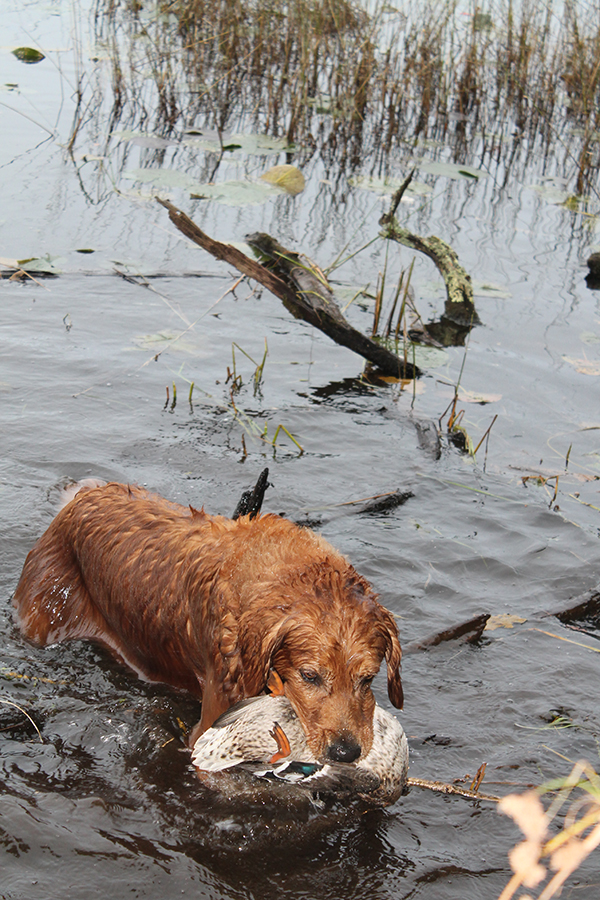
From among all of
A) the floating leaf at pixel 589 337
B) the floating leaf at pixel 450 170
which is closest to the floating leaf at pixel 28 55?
the floating leaf at pixel 450 170

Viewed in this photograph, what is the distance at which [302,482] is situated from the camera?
5852mm

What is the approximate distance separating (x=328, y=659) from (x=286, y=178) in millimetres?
8362

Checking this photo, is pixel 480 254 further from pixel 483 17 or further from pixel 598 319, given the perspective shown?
pixel 483 17

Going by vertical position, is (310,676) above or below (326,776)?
above

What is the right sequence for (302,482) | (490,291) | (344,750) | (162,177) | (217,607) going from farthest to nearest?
(162,177)
(490,291)
(302,482)
(217,607)
(344,750)

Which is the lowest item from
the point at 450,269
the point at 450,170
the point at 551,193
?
the point at 450,269

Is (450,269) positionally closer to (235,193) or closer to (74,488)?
(235,193)

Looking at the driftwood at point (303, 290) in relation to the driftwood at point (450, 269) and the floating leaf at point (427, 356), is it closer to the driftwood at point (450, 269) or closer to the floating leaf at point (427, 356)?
the floating leaf at point (427, 356)

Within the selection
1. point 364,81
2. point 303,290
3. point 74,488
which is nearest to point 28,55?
point 364,81

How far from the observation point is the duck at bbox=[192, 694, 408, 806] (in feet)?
9.59

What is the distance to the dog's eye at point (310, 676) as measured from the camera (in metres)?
2.97

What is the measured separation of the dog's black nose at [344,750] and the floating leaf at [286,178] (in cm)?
850

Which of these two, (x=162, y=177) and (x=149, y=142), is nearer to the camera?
(x=162, y=177)

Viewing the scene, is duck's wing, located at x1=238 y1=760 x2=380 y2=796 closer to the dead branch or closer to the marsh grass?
the dead branch
